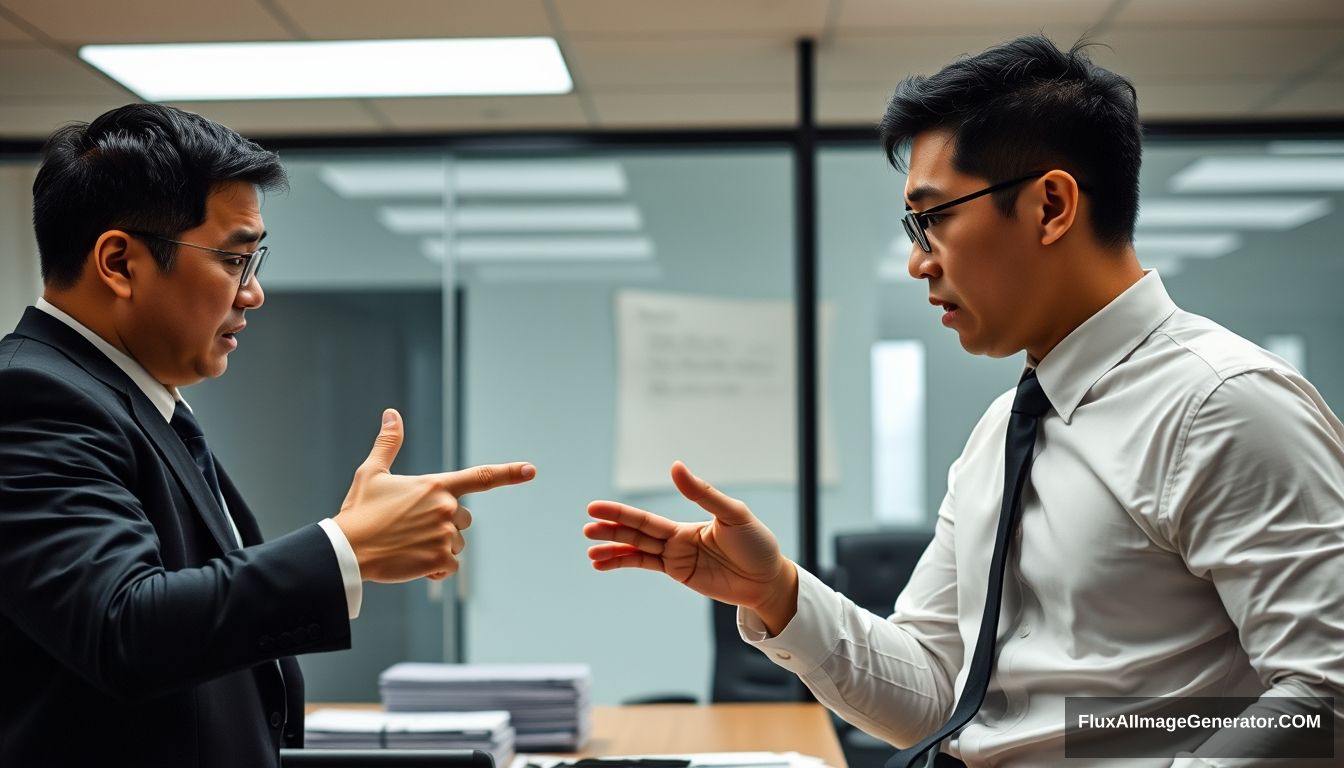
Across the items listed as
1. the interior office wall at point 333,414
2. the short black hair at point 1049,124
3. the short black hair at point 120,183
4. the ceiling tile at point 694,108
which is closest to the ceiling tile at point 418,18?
the ceiling tile at point 694,108

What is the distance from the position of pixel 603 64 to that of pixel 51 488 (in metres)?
2.87

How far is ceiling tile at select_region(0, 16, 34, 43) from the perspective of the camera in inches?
131

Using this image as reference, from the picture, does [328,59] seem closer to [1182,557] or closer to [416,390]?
[416,390]

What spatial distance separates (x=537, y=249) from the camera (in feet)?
14.4

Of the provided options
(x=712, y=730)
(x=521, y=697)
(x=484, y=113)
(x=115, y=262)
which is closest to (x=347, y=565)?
(x=115, y=262)

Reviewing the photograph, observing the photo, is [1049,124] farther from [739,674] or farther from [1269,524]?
[739,674]

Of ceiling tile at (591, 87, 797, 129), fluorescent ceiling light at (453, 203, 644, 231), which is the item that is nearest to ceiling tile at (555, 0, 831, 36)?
ceiling tile at (591, 87, 797, 129)

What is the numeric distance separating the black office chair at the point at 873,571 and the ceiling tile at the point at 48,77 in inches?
122

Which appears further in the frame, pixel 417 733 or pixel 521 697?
pixel 521 697

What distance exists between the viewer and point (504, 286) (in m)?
4.40

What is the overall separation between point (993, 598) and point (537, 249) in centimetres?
328

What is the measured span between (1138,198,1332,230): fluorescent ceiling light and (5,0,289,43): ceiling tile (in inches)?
133

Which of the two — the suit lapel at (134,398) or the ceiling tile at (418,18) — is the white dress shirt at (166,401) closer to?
the suit lapel at (134,398)

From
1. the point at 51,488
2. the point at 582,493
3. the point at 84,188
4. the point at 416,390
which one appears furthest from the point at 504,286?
the point at 51,488
